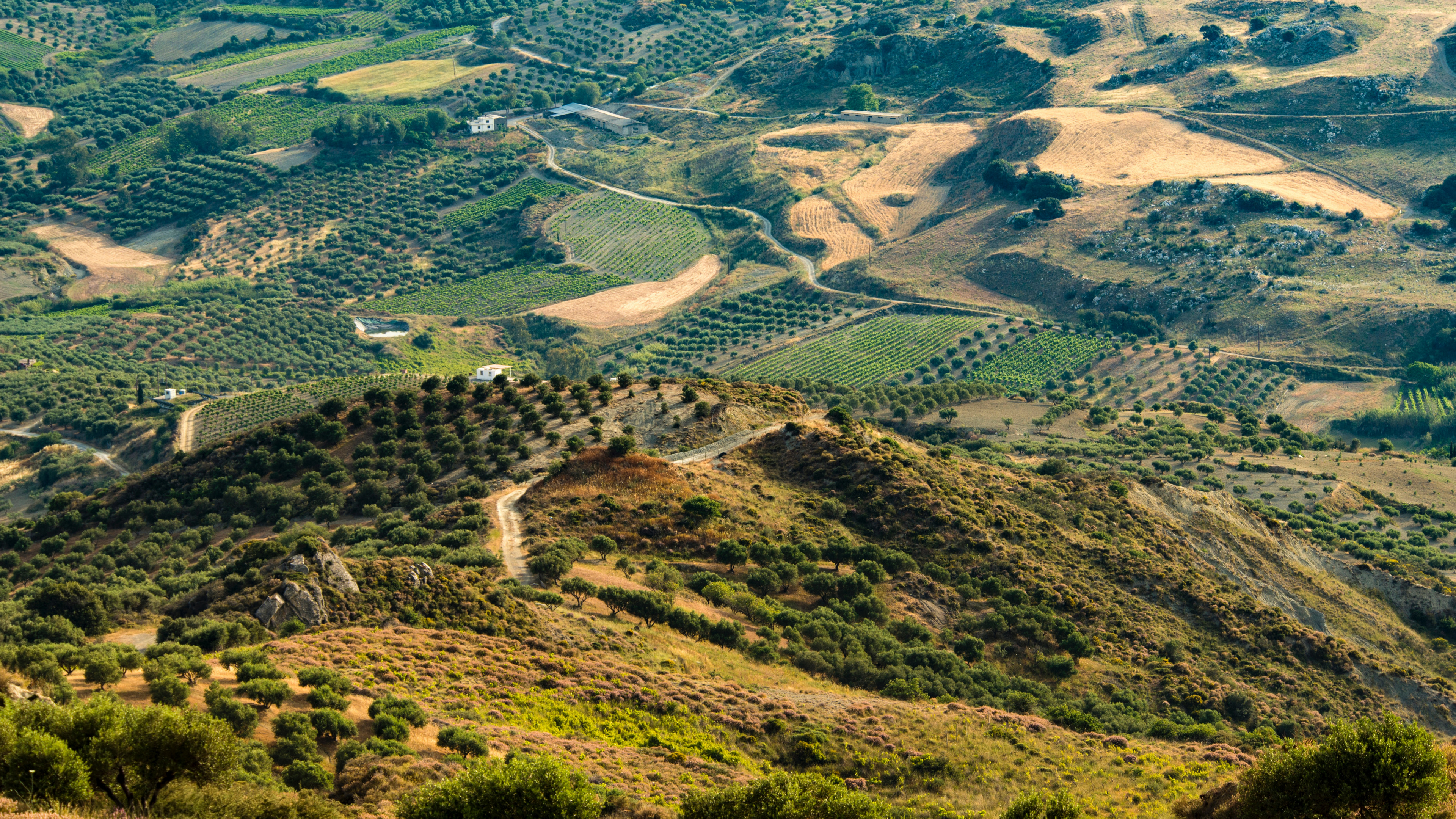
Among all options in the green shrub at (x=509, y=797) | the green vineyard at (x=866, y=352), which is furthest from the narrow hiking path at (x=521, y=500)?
the green vineyard at (x=866, y=352)

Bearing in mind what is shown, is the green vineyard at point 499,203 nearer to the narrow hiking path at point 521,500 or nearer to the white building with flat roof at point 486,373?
the white building with flat roof at point 486,373

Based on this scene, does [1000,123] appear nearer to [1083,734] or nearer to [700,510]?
[700,510]

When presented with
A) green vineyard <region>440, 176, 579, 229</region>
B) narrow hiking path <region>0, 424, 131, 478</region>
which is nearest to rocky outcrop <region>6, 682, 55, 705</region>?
narrow hiking path <region>0, 424, 131, 478</region>

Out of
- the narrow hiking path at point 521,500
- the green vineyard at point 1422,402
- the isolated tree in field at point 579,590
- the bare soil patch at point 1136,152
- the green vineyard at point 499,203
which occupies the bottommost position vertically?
the green vineyard at point 1422,402

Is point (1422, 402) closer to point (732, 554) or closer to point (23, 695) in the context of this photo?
point (732, 554)

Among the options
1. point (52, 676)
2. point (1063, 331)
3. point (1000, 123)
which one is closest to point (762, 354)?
point (1063, 331)

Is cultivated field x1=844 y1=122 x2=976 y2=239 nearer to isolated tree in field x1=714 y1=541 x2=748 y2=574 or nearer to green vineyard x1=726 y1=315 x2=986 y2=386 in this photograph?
green vineyard x1=726 y1=315 x2=986 y2=386
